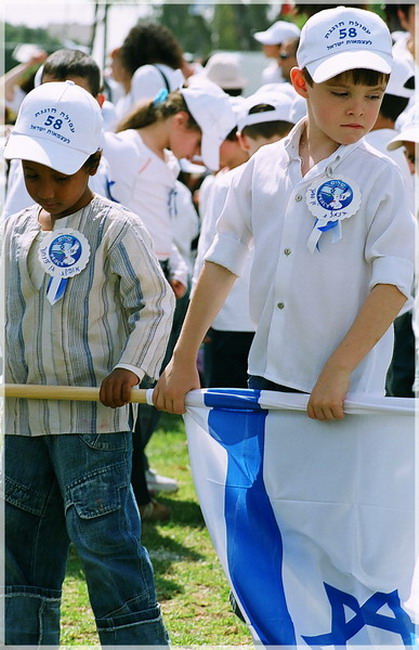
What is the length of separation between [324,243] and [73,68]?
86.6 inches

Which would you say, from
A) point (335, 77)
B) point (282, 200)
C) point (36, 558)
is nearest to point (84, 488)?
point (36, 558)

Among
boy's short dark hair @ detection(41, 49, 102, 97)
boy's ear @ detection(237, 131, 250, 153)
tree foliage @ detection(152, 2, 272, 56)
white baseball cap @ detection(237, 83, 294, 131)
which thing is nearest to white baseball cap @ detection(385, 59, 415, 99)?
white baseball cap @ detection(237, 83, 294, 131)

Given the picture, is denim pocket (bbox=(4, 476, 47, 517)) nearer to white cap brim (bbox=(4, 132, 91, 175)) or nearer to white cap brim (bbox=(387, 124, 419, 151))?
white cap brim (bbox=(4, 132, 91, 175))

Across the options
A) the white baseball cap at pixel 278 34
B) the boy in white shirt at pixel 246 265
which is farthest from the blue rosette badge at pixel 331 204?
the white baseball cap at pixel 278 34

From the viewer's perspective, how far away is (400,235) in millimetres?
3182

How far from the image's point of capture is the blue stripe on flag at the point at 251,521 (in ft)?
10.4

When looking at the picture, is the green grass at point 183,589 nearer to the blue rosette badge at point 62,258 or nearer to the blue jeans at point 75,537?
the blue jeans at point 75,537

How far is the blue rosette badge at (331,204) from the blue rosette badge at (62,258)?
0.70 metres

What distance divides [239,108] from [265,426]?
272cm

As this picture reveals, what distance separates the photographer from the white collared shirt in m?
3.20

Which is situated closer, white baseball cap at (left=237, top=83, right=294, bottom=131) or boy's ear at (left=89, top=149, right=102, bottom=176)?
boy's ear at (left=89, top=149, right=102, bottom=176)

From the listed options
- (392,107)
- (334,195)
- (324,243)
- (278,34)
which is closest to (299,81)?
(334,195)

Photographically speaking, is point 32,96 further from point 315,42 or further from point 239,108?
point 239,108

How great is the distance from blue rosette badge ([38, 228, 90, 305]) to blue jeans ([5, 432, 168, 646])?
0.45m
